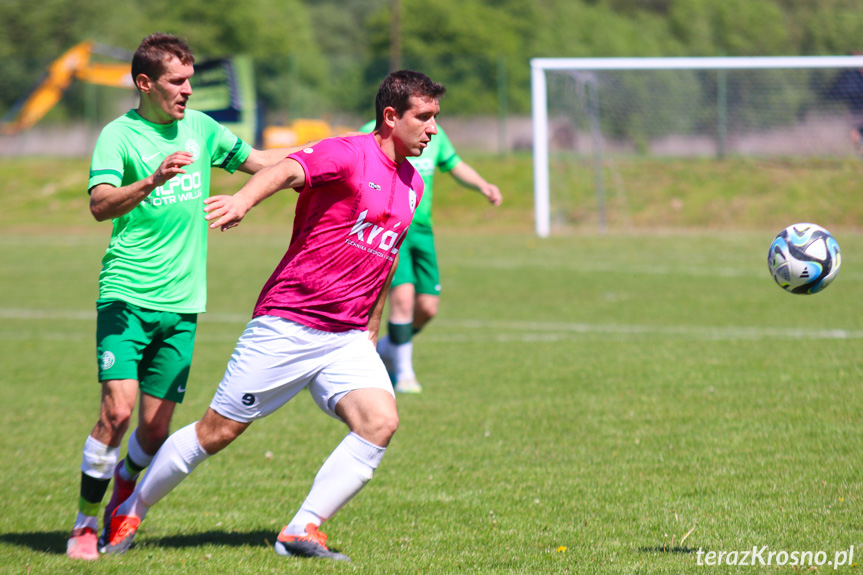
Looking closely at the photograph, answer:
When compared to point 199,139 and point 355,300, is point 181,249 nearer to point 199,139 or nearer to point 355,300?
point 199,139

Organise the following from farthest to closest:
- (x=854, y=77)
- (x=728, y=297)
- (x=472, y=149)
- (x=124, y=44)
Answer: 1. (x=124, y=44)
2. (x=472, y=149)
3. (x=854, y=77)
4. (x=728, y=297)

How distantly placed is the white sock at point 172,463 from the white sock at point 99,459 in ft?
0.69

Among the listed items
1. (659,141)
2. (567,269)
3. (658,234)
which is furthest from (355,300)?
(659,141)

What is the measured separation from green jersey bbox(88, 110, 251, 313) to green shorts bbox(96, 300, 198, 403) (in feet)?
0.19

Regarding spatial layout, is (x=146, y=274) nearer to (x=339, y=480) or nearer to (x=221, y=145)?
(x=221, y=145)

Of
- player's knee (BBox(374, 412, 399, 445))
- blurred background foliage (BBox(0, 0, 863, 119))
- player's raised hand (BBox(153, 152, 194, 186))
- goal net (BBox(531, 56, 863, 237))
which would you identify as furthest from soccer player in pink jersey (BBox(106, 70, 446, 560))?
blurred background foliage (BBox(0, 0, 863, 119))

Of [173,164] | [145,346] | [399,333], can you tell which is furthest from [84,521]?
[399,333]

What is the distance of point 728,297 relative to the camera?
1217 cm

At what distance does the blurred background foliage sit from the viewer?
32594 mm

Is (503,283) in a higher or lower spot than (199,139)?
lower

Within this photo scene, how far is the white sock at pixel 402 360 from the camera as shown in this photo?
7.87 meters

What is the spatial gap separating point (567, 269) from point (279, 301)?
39.7 ft

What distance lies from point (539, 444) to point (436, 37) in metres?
49.2

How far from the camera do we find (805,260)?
4914 millimetres
